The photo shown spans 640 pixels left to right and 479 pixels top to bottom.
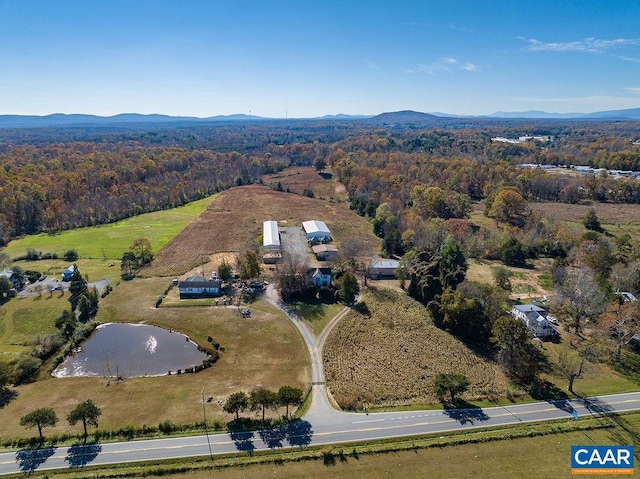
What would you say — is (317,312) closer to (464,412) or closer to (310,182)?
(464,412)

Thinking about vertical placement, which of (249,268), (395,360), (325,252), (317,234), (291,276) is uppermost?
(317,234)

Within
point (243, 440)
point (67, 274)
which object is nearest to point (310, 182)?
point (67, 274)

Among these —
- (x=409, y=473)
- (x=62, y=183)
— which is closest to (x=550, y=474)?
(x=409, y=473)

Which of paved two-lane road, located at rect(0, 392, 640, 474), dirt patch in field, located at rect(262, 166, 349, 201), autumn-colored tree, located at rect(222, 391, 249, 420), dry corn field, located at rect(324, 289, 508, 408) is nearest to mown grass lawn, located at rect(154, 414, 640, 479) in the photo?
paved two-lane road, located at rect(0, 392, 640, 474)

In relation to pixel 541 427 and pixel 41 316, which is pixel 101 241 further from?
pixel 541 427

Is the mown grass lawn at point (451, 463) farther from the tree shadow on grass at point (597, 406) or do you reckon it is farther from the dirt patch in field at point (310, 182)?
the dirt patch in field at point (310, 182)

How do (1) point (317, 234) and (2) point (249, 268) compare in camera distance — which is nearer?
(2) point (249, 268)
